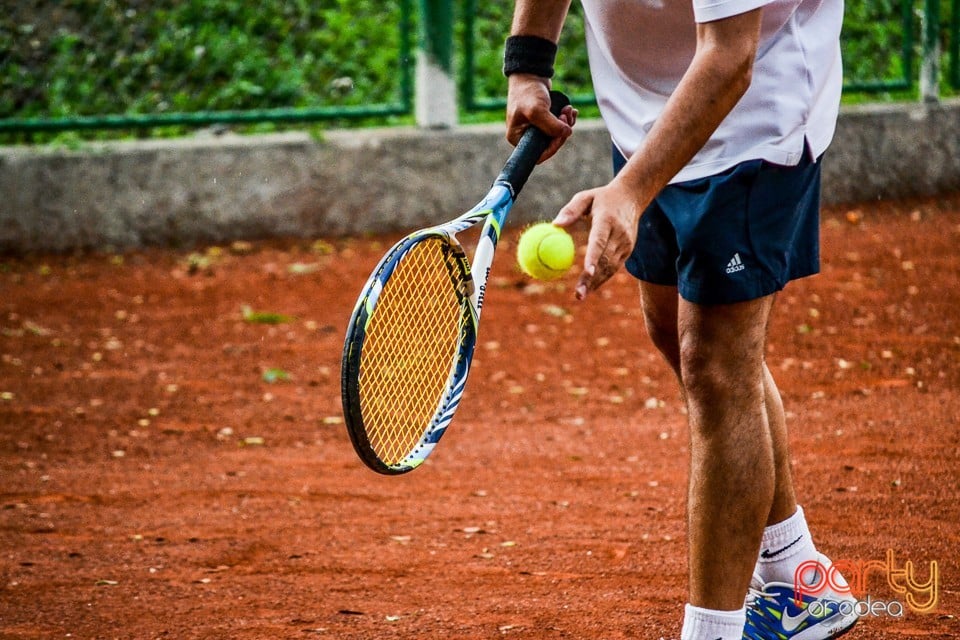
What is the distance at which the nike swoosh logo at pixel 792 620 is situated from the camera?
2.98 m

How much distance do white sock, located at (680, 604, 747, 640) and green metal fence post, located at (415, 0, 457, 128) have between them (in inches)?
219

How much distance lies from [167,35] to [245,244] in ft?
5.68

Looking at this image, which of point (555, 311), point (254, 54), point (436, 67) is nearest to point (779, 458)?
point (555, 311)

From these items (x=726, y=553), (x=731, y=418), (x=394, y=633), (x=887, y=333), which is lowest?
(x=887, y=333)

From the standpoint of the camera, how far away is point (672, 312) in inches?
118

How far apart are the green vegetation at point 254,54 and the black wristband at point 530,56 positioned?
499cm

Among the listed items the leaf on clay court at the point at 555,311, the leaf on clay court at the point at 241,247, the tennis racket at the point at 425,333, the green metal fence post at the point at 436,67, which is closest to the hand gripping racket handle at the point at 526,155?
the tennis racket at the point at 425,333

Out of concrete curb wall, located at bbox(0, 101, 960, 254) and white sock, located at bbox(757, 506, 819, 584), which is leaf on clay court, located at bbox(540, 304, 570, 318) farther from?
white sock, located at bbox(757, 506, 819, 584)

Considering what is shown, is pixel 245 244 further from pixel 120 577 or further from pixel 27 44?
pixel 120 577

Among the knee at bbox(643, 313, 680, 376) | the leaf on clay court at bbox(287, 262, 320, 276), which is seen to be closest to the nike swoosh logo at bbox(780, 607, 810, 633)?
the knee at bbox(643, 313, 680, 376)

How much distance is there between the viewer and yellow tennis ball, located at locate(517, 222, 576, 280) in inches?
94.7

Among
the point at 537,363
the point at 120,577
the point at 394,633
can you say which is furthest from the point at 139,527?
the point at 537,363

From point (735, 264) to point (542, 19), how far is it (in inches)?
33.9

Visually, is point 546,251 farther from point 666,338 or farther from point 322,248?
point 322,248
